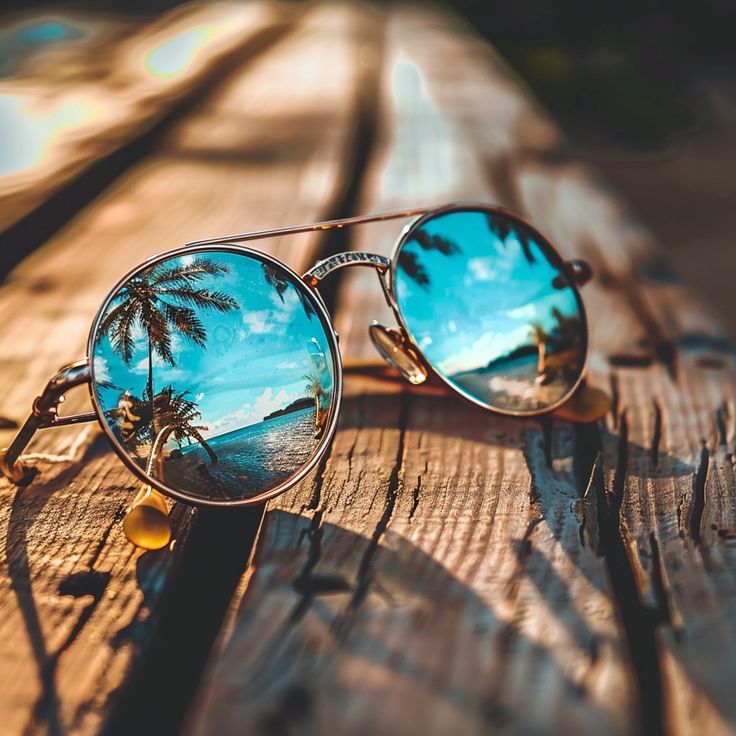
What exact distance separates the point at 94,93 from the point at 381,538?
2038 mm

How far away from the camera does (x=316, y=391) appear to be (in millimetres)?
1053

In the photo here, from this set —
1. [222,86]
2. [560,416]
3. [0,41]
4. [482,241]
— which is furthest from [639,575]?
[0,41]

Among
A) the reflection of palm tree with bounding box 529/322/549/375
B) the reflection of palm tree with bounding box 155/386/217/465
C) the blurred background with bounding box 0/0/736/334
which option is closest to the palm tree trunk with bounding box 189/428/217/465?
the reflection of palm tree with bounding box 155/386/217/465

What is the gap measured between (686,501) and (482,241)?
541 mm

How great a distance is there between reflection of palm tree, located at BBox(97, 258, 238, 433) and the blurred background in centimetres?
69

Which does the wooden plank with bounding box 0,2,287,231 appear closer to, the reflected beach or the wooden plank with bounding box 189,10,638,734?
the reflected beach

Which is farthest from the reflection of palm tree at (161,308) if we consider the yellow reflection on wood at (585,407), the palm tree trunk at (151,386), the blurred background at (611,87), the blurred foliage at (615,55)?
the blurred foliage at (615,55)

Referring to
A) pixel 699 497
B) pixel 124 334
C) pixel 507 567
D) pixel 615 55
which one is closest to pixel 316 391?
pixel 124 334

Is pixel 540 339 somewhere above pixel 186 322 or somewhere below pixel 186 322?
below

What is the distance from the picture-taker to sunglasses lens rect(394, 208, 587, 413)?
1.24 metres

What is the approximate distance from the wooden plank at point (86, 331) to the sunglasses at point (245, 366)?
8 centimetres

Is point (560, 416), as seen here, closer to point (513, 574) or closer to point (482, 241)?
point (482, 241)

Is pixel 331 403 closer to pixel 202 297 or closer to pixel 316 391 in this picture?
pixel 316 391

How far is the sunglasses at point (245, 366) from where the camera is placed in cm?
95
